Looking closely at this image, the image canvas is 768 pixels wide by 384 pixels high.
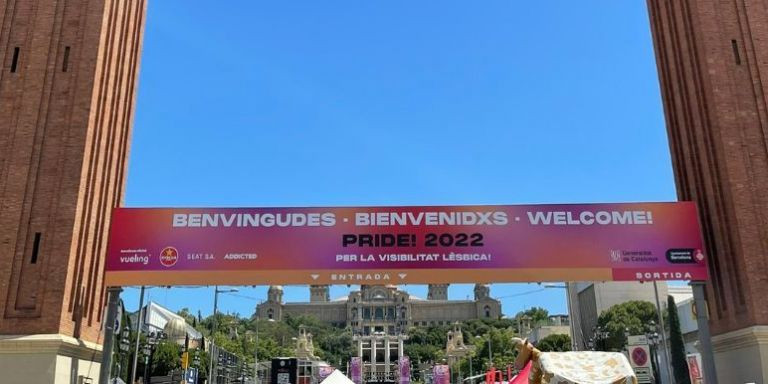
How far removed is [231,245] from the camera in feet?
71.3

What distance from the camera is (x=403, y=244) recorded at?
21906 millimetres

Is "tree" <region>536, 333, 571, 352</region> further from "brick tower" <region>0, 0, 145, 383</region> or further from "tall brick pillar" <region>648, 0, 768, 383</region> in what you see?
"brick tower" <region>0, 0, 145, 383</region>

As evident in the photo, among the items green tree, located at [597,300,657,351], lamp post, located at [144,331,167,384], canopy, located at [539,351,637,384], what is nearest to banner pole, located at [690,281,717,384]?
canopy, located at [539,351,637,384]

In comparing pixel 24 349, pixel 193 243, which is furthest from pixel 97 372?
pixel 193 243

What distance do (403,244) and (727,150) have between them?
1069 centimetres

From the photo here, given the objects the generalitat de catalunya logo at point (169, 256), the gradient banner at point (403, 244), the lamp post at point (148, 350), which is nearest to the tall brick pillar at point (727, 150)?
the gradient banner at point (403, 244)

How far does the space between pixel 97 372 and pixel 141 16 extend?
13.8 metres

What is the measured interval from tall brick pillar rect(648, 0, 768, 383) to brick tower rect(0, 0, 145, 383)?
777 inches

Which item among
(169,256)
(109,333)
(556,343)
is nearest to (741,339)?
(169,256)

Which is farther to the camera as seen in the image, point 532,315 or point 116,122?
point 532,315

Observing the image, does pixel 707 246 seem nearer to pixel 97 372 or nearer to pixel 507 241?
pixel 507 241

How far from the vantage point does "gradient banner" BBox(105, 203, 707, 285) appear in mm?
21500

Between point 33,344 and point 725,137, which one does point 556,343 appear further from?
point 33,344

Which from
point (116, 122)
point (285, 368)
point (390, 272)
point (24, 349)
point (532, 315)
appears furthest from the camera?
point (532, 315)
